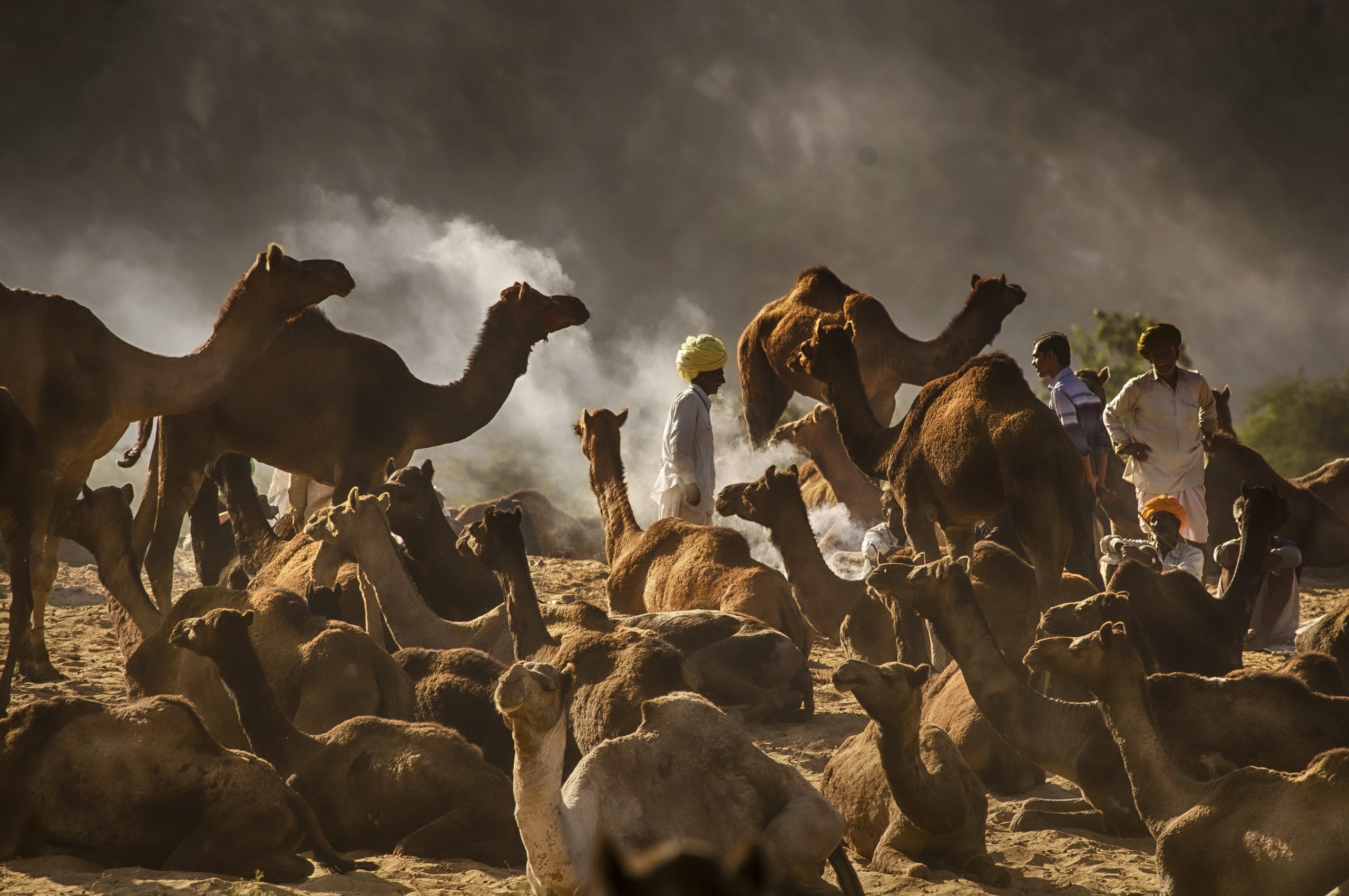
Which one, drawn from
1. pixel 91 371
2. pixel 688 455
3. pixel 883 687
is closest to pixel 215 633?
pixel 883 687

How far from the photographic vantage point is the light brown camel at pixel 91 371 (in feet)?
28.9

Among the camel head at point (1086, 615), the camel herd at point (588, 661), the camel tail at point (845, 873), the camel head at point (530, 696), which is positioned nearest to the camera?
the camel head at point (530, 696)

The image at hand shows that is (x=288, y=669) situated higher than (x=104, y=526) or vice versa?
(x=104, y=526)

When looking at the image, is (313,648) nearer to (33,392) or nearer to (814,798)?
(814,798)

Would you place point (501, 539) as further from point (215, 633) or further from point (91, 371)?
point (91, 371)

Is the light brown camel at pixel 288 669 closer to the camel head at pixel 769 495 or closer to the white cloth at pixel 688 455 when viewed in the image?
the camel head at pixel 769 495

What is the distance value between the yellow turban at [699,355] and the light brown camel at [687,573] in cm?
117

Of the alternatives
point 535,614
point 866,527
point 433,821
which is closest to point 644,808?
point 433,821

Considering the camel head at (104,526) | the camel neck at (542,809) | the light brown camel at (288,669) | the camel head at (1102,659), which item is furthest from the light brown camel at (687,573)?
the camel neck at (542,809)

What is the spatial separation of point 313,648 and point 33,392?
384 cm

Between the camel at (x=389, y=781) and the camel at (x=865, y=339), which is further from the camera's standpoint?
the camel at (x=865, y=339)

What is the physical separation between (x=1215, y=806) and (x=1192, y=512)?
633 cm

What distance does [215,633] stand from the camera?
535 cm

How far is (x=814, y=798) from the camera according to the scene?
411 cm
